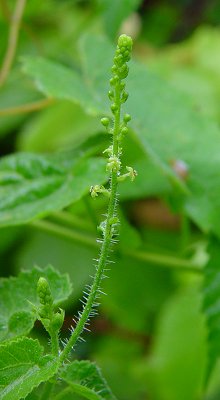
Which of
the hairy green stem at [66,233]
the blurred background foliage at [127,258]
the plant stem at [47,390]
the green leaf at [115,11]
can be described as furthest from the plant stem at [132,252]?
the plant stem at [47,390]

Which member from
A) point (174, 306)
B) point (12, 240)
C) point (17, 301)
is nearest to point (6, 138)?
point (12, 240)

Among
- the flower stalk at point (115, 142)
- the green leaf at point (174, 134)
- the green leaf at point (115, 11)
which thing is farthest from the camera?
the green leaf at point (115, 11)

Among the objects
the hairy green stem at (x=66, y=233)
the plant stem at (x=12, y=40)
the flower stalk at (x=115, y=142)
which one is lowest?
the flower stalk at (x=115, y=142)

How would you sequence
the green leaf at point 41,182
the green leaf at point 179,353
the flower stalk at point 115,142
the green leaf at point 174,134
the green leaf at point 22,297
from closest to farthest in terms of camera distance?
the flower stalk at point 115,142, the green leaf at point 22,297, the green leaf at point 41,182, the green leaf at point 174,134, the green leaf at point 179,353

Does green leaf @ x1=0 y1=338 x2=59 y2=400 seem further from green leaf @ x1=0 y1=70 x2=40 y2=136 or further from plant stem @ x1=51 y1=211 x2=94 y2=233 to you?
green leaf @ x1=0 y1=70 x2=40 y2=136

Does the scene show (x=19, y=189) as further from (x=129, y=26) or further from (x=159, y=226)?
(x=129, y=26)

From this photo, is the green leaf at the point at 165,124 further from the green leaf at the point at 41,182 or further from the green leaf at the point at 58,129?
the green leaf at the point at 58,129

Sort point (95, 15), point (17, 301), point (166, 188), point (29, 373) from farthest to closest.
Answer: point (95, 15), point (166, 188), point (17, 301), point (29, 373)
